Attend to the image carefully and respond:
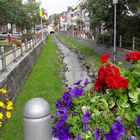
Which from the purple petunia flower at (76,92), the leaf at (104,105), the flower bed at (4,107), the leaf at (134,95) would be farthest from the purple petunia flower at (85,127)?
the flower bed at (4,107)

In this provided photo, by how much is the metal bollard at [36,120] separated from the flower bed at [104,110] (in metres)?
0.22

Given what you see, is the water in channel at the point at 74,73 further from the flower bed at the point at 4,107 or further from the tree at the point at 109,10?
the flower bed at the point at 4,107

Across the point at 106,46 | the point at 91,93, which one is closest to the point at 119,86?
the point at 91,93

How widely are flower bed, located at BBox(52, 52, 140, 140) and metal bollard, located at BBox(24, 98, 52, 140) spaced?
8.7 inches

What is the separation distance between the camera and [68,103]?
4.02 metres

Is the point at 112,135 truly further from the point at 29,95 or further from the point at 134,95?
the point at 29,95

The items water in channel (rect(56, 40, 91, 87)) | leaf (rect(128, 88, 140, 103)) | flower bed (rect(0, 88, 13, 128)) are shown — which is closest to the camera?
leaf (rect(128, 88, 140, 103))

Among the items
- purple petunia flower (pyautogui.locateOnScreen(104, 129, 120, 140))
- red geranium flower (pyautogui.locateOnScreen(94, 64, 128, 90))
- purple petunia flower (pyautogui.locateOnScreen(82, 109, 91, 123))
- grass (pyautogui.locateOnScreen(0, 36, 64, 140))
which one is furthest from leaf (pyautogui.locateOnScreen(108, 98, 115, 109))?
grass (pyautogui.locateOnScreen(0, 36, 64, 140))

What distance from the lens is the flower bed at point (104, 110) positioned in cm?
350

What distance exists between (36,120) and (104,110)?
837 mm

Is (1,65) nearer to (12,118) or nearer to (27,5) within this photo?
(12,118)

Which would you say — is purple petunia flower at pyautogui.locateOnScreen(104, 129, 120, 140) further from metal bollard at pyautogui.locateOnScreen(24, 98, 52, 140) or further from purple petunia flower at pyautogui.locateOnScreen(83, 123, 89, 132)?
metal bollard at pyautogui.locateOnScreen(24, 98, 52, 140)

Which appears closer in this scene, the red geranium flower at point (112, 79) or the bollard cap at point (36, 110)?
the bollard cap at point (36, 110)

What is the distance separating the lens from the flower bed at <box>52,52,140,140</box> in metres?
3.50
